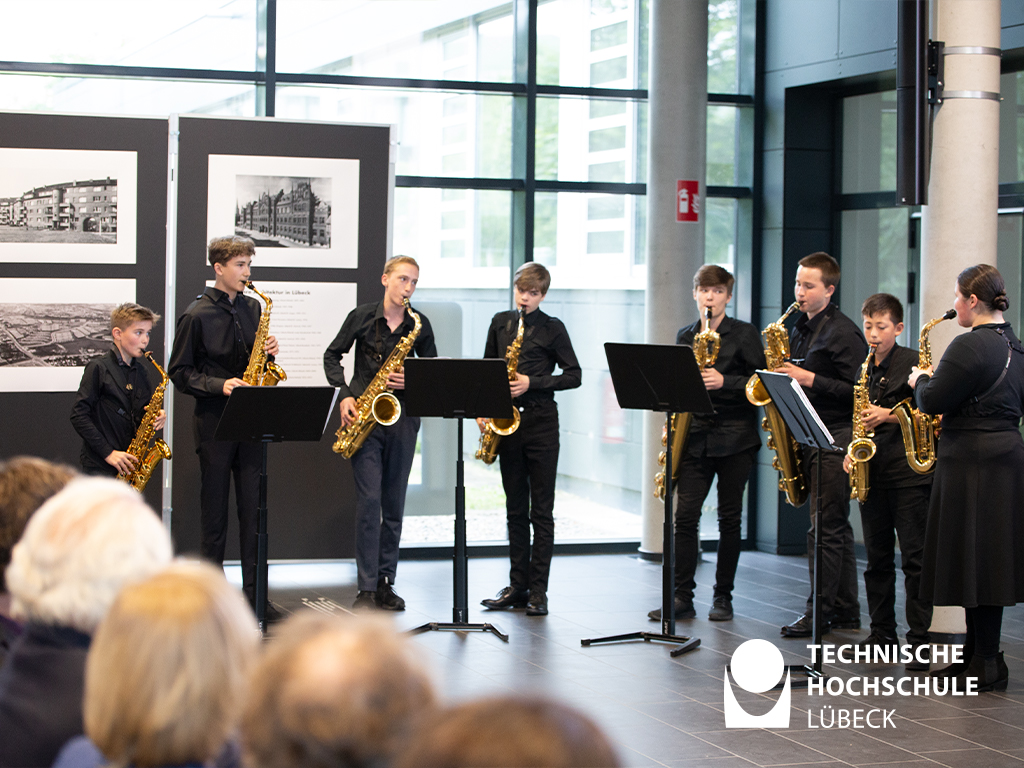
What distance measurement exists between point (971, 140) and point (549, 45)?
3347 mm

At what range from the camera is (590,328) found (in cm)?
845

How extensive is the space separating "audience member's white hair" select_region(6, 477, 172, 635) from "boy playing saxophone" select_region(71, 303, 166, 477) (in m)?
4.10

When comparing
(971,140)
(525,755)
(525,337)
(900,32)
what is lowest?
(525,755)

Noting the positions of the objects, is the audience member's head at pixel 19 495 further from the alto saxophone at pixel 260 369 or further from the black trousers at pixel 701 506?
the black trousers at pixel 701 506

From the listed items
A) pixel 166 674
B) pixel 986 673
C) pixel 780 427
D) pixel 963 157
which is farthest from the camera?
pixel 780 427

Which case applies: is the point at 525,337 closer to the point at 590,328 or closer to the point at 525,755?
the point at 590,328

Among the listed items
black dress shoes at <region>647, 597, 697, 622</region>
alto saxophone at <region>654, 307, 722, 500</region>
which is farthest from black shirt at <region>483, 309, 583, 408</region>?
black dress shoes at <region>647, 597, 697, 622</region>

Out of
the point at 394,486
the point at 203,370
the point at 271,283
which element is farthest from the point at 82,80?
the point at 394,486

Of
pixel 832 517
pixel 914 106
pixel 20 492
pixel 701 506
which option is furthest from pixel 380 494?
pixel 20 492

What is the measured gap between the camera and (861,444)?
5.50 meters

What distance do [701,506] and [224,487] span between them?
7.77 ft

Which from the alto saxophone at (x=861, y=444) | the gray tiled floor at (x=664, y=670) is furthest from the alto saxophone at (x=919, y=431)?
the gray tiled floor at (x=664, y=670)

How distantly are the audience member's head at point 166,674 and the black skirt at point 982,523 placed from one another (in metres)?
4.02

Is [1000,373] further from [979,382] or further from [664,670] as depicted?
[664,670]
